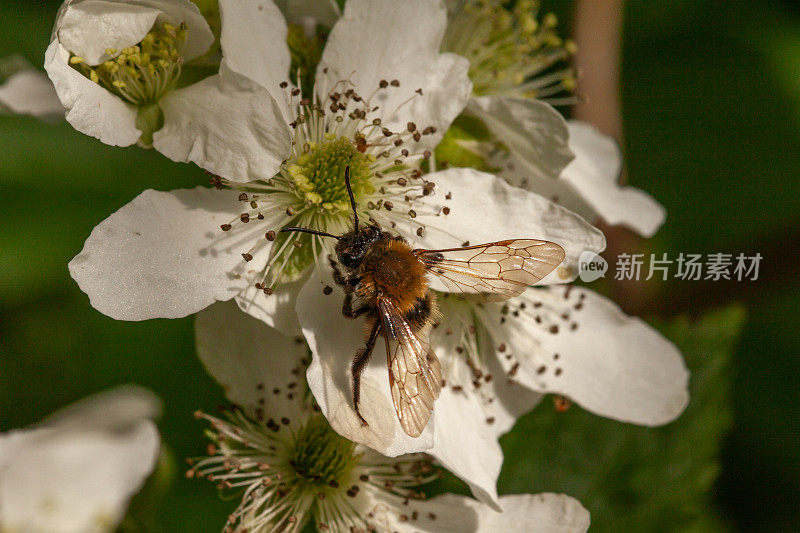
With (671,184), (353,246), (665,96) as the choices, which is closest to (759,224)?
(671,184)

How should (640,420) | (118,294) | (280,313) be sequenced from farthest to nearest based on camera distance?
1. (640,420)
2. (280,313)
3. (118,294)

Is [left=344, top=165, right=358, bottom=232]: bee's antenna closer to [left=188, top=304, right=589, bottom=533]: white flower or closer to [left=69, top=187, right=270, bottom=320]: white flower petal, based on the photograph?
[left=69, top=187, right=270, bottom=320]: white flower petal

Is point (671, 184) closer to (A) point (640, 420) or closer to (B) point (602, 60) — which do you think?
(B) point (602, 60)

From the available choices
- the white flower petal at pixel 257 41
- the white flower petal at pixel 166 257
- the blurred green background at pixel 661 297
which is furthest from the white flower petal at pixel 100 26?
the blurred green background at pixel 661 297

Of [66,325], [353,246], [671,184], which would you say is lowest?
[66,325]

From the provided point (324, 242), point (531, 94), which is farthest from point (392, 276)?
point (531, 94)

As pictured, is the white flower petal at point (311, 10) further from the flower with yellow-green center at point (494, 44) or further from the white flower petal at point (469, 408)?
the white flower petal at point (469, 408)
